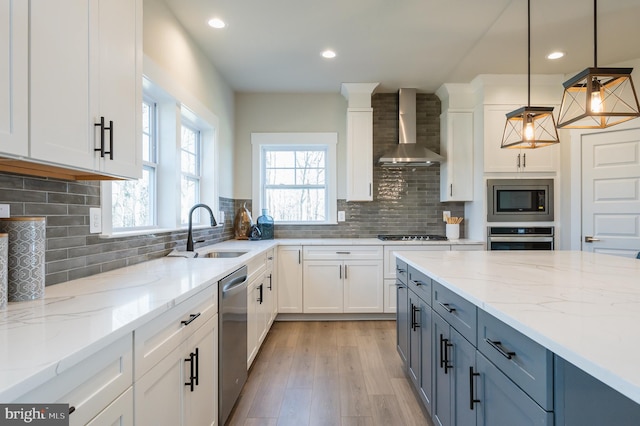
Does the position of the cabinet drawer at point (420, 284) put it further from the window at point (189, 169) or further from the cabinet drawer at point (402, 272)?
the window at point (189, 169)

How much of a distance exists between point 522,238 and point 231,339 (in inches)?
128

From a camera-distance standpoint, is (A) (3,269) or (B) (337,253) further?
(B) (337,253)

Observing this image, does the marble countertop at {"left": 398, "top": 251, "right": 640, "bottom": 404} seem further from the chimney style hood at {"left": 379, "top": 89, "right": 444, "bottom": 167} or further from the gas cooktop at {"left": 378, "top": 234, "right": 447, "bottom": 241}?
the chimney style hood at {"left": 379, "top": 89, "right": 444, "bottom": 167}

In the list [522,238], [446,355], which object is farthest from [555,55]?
[446,355]

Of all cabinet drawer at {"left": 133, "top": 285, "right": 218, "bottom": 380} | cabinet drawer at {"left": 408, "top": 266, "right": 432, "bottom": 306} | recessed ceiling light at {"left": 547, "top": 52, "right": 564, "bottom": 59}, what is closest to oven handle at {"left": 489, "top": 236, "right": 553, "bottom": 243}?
recessed ceiling light at {"left": 547, "top": 52, "right": 564, "bottom": 59}

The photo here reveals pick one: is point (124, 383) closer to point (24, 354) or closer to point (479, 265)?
point (24, 354)

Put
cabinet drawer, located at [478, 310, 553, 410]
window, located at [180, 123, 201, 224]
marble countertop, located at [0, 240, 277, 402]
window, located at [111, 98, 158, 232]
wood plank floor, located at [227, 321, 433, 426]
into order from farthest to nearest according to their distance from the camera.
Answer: window, located at [180, 123, 201, 224] < window, located at [111, 98, 158, 232] < wood plank floor, located at [227, 321, 433, 426] < cabinet drawer, located at [478, 310, 553, 410] < marble countertop, located at [0, 240, 277, 402]

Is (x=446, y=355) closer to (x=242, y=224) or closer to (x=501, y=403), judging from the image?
(x=501, y=403)

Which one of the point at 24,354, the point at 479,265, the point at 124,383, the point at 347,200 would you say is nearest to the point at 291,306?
the point at 347,200

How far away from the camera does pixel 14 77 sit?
0.89 meters

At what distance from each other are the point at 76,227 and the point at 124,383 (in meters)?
0.94

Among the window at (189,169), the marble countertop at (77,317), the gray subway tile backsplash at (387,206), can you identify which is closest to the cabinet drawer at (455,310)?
the marble countertop at (77,317)

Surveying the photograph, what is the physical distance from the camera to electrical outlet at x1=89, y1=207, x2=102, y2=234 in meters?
1.60

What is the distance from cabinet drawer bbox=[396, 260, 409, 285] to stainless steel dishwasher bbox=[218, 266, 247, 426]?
3.65 feet
